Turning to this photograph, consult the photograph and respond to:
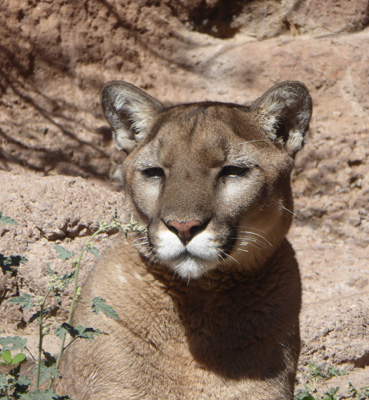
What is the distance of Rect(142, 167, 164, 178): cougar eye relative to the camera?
401 cm

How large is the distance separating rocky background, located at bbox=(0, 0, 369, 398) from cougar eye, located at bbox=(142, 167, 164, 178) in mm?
1856

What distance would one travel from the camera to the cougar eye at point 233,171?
12.7 ft

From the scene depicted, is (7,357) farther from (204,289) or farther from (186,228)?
(186,228)

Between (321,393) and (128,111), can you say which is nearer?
(128,111)

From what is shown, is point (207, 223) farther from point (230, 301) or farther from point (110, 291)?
point (110, 291)

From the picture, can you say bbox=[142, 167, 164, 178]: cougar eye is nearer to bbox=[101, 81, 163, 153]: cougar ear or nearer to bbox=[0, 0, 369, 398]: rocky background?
bbox=[101, 81, 163, 153]: cougar ear

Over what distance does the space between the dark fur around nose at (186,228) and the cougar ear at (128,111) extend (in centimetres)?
118

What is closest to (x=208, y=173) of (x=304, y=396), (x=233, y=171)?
(x=233, y=171)

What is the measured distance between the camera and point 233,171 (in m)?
3.89

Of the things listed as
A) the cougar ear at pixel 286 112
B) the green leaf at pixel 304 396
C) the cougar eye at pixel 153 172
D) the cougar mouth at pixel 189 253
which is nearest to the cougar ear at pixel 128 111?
the cougar eye at pixel 153 172

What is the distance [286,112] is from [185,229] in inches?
52.0

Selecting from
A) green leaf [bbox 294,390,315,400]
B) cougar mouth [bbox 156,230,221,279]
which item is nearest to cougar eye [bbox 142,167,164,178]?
cougar mouth [bbox 156,230,221,279]

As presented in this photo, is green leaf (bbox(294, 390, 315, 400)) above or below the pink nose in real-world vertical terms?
below

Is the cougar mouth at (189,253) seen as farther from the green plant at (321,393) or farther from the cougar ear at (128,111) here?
the green plant at (321,393)
